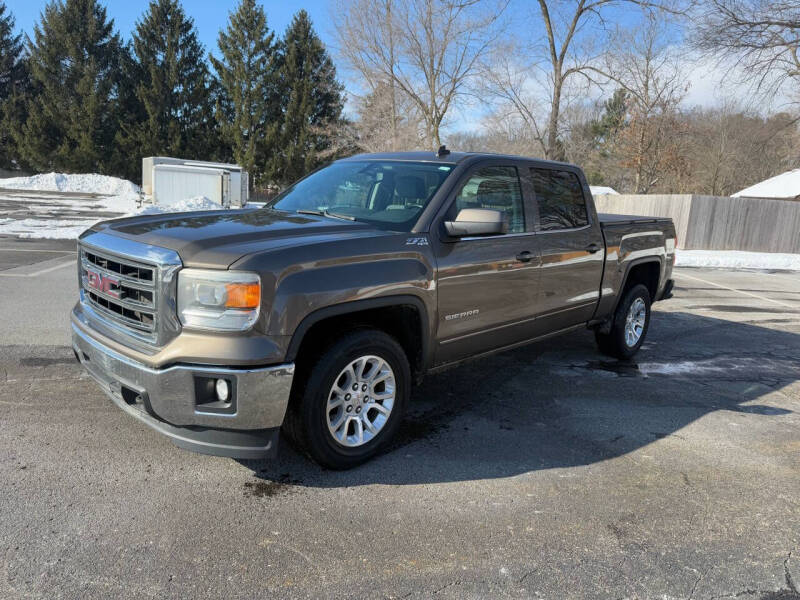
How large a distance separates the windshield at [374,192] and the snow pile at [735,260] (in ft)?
46.9

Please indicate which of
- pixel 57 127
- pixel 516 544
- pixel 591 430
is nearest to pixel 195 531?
pixel 516 544

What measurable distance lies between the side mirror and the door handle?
0.59 meters

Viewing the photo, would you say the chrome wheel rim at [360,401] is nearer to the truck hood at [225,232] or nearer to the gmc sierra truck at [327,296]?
the gmc sierra truck at [327,296]

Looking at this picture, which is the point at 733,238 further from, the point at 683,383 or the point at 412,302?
the point at 412,302

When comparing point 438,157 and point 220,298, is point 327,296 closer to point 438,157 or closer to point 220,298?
point 220,298

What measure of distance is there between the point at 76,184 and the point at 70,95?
30.7ft

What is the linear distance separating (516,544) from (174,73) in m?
48.6

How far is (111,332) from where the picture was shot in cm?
336

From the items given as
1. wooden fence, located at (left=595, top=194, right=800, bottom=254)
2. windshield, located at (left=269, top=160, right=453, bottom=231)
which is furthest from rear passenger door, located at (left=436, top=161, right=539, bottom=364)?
wooden fence, located at (left=595, top=194, right=800, bottom=254)

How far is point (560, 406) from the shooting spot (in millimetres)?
4832

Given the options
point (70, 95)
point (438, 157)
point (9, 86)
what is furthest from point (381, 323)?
point (9, 86)

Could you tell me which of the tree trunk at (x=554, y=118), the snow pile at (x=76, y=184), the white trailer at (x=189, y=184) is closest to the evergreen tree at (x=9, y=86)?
the snow pile at (x=76, y=184)

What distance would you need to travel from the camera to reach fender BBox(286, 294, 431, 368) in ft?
10.1

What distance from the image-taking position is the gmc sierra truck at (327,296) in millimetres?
2955
